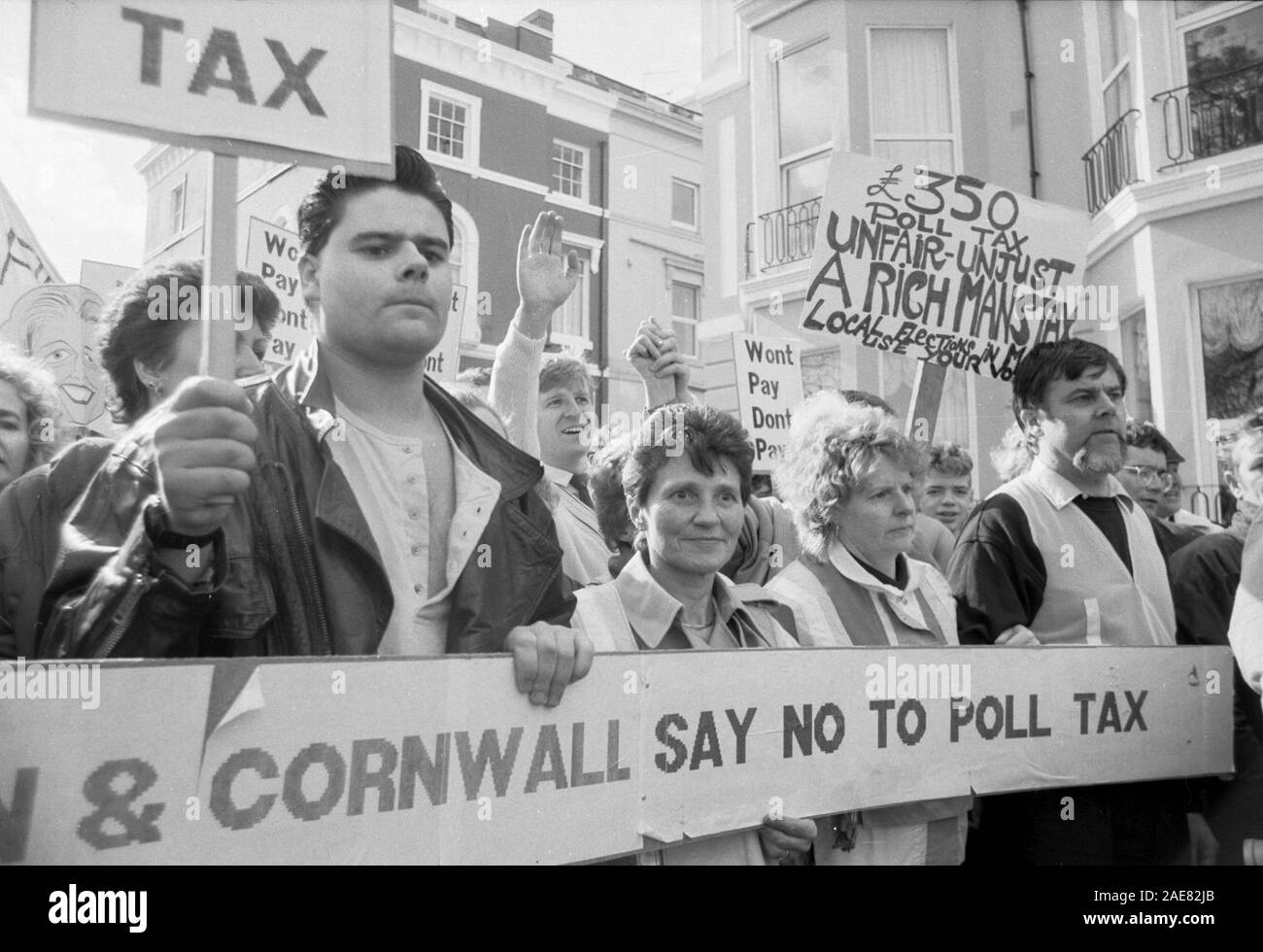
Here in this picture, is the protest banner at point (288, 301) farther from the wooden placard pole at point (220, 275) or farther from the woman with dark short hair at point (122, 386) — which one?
the wooden placard pole at point (220, 275)

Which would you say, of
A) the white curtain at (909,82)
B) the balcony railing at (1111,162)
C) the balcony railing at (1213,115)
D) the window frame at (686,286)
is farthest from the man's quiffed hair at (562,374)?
the white curtain at (909,82)

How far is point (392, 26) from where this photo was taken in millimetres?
1888

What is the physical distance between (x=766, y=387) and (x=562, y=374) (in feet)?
6.16

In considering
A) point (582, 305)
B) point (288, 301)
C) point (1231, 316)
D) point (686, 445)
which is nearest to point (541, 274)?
point (686, 445)

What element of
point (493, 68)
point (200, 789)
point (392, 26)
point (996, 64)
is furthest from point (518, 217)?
point (996, 64)

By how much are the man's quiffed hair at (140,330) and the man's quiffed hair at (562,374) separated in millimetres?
1161

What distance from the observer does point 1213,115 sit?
7.65 m

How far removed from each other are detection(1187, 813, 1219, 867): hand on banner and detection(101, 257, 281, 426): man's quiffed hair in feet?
8.92

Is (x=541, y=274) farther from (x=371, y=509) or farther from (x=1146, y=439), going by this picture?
(x=1146, y=439)

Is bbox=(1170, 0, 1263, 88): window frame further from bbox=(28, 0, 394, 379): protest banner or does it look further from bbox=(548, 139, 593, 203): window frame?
bbox=(28, 0, 394, 379): protest banner

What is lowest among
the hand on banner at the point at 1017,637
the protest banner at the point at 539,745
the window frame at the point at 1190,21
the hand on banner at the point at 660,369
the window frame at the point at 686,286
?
the protest banner at the point at 539,745

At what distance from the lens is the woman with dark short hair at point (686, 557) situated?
7.37ft

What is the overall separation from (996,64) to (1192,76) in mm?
2060
